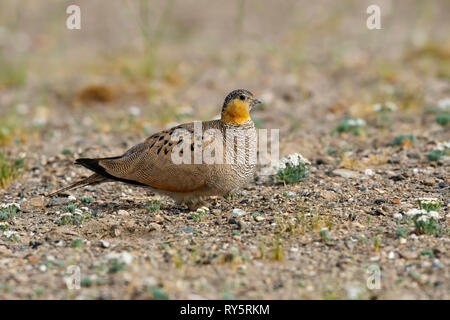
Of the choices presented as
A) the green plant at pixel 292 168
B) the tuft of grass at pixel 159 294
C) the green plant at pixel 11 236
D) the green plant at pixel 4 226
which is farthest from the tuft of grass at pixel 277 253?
the green plant at pixel 4 226

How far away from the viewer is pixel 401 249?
449 centimetres

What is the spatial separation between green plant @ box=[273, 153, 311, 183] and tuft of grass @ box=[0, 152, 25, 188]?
113 inches

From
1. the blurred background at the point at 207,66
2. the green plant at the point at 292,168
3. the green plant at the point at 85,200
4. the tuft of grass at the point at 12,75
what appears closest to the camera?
the green plant at the point at 85,200

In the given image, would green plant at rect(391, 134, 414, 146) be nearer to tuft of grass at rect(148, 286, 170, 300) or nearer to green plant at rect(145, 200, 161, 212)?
green plant at rect(145, 200, 161, 212)

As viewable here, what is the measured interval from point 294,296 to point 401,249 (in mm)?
1053

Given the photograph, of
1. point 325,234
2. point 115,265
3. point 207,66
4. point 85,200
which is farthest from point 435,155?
point 207,66

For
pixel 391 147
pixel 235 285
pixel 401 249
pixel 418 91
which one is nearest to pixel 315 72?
pixel 418 91

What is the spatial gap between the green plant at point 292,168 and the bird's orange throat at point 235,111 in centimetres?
76

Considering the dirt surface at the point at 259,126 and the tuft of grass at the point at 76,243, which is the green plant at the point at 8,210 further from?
the tuft of grass at the point at 76,243

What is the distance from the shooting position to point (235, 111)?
17.7 ft

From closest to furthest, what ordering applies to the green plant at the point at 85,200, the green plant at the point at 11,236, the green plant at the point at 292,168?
the green plant at the point at 11,236 < the green plant at the point at 85,200 < the green plant at the point at 292,168

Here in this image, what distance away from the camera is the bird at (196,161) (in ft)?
17.1

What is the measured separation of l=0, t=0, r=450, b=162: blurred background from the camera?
871 centimetres

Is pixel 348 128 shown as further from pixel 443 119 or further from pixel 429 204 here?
pixel 429 204
